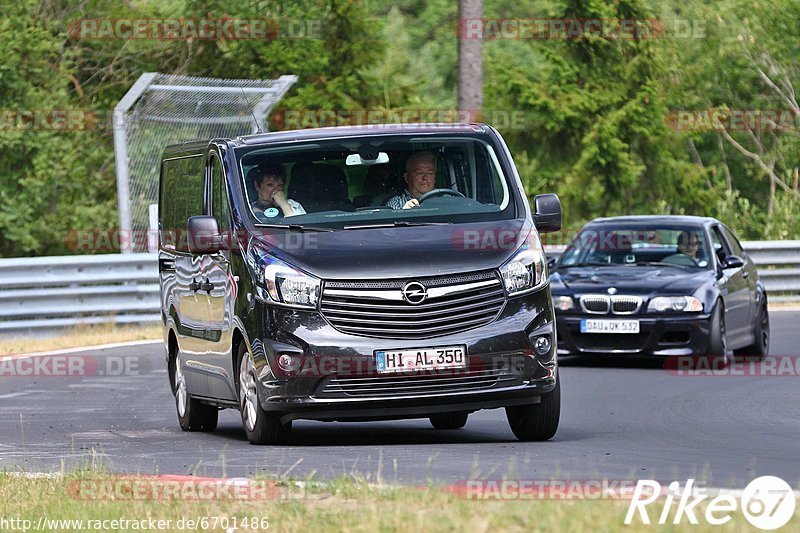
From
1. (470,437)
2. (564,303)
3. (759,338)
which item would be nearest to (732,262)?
(759,338)

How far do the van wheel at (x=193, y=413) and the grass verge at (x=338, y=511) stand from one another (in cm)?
453

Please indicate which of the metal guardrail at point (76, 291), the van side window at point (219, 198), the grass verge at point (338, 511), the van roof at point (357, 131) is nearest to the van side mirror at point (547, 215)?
the van roof at point (357, 131)

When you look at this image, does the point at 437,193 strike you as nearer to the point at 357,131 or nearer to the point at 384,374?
the point at 357,131

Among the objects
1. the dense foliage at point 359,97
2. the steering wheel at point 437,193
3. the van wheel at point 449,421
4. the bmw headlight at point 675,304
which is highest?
the steering wheel at point 437,193

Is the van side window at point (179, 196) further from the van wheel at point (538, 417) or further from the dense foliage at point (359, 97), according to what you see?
the dense foliage at point (359, 97)

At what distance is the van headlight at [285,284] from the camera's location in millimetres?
10242

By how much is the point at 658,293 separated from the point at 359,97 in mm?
19871

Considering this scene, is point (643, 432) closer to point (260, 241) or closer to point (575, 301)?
point (260, 241)

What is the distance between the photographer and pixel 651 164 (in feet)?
139

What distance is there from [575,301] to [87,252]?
16371mm

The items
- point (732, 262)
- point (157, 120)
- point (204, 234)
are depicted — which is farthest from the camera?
point (157, 120)

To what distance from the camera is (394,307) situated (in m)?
10.2

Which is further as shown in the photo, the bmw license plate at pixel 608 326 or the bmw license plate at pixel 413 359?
the bmw license plate at pixel 608 326

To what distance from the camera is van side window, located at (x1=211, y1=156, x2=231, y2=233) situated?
11.3 m
